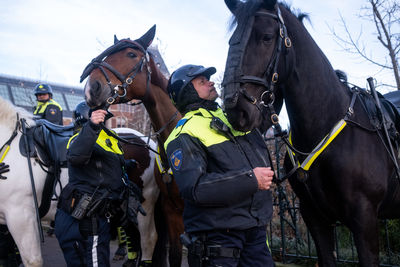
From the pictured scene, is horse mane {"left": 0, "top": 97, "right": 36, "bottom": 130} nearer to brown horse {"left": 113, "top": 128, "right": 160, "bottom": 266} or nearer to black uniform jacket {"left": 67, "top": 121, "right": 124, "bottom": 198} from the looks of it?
black uniform jacket {"left": 67, "top": 121, "right": 124, "bottom": 198}

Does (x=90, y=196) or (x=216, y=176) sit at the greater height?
(x=216, y=176)

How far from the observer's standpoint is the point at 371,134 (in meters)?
3.01

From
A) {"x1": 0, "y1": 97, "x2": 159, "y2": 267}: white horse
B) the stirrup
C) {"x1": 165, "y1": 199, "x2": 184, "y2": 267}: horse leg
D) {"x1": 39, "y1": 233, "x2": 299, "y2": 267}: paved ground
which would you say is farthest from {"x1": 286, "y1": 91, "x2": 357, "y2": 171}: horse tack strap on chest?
the stirrup

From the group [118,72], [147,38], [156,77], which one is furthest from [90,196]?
[147,38]

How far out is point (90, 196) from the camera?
3277 millimetres

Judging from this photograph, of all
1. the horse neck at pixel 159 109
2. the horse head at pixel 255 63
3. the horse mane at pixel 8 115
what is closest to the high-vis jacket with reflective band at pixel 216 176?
the horse head at pixel 255 63

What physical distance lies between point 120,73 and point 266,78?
1.93m

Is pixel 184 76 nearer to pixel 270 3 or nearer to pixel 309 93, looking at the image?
pixel 270 3

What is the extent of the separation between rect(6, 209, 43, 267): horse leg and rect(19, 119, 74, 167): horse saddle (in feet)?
→ 2.33

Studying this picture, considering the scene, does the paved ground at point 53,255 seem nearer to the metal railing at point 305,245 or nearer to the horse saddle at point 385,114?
the metal railing at point 305,245

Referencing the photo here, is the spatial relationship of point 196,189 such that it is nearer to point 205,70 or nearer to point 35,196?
point 205,70

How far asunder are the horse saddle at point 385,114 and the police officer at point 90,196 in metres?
2.35

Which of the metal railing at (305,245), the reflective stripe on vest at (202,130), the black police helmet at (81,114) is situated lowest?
the metal railing at (305,245)

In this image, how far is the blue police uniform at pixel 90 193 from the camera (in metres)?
3.17
